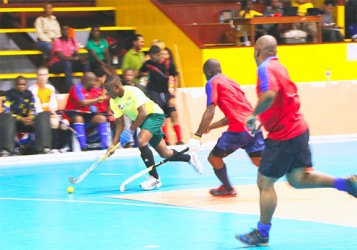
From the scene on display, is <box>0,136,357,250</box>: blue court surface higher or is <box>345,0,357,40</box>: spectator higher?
<box>0,136,357,250</box>: blue court surface

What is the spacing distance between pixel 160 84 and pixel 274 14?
5.24m

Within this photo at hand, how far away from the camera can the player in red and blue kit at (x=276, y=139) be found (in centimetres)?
906

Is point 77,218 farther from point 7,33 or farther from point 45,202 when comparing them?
point 7,33

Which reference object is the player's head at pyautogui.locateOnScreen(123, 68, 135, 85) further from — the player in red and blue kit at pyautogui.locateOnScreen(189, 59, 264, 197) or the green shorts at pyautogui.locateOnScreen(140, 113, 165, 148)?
the player in red and blue kit at pyautogui.locateOnScreen(189, 59, 264, 197)

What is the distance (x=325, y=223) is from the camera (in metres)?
10.5

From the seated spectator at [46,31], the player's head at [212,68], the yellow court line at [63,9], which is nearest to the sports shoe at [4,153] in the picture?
the seated spectator at [46,31]

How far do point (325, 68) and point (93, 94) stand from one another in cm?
694

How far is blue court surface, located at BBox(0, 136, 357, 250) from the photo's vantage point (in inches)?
382

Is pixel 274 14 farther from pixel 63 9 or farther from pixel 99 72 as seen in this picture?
pixel 63 9

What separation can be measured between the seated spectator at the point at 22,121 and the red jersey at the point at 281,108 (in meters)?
9.31

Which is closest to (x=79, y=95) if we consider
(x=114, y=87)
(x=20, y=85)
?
(x=20, y=85)

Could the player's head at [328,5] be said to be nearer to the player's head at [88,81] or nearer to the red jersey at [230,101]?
the player's head at [88,81]

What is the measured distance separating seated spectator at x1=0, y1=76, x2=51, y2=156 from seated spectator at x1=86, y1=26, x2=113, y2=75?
3.44m

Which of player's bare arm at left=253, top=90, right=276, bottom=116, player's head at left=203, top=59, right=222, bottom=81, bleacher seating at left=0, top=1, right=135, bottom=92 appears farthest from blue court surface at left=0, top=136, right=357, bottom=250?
bleacher seating at left=0, top=1, right=135, bottom=92
